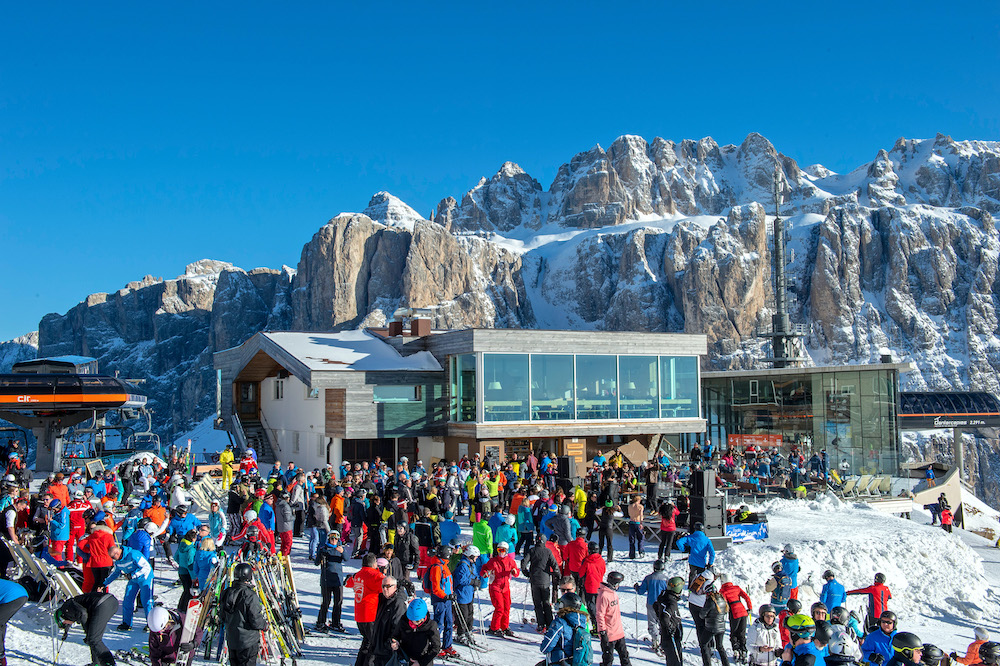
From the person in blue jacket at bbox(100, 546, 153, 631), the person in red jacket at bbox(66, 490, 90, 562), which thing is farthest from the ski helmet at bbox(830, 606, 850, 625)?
the person in red jacket at bbox(66, 490, 90, 562)

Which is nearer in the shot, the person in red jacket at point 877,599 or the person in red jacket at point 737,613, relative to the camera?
the person in red jacket at point 737,613

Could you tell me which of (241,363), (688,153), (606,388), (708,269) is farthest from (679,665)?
(688,153)

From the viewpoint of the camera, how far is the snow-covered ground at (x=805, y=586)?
870cm

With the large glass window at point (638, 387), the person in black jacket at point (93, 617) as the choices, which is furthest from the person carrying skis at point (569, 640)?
the large glass window at point (638, 387)

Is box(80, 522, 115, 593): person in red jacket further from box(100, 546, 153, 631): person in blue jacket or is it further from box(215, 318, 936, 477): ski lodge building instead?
box(215, 318, 936, 477): ski lodge building

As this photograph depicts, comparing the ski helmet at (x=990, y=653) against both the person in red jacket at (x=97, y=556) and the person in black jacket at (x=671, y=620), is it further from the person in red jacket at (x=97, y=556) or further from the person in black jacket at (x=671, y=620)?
the person in red jacket at (x=97, y=556)

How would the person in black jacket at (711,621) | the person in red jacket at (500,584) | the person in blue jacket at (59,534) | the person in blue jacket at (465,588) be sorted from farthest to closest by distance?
1. the person in blue jacket at (59,534)
2. the person in red jacket at (500,584)
3. the person in blue jacket at (465,588)
4. the person in black jacket at (711,621)

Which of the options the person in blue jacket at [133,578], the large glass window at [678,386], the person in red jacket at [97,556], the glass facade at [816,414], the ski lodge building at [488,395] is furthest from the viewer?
the glass facade at [816,414]

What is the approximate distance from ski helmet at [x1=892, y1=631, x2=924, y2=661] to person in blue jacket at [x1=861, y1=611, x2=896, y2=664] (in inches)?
17.0

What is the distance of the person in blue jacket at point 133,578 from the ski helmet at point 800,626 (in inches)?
290

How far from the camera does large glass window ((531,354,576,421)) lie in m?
24.8

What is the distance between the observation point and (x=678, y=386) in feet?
89.4

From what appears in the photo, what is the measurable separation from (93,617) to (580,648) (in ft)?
15.7

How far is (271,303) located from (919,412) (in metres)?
116
